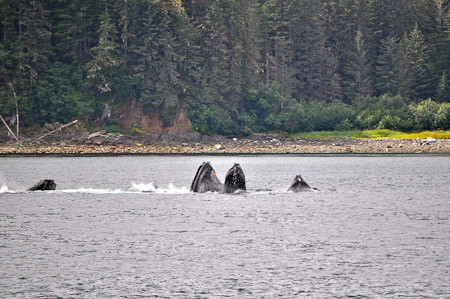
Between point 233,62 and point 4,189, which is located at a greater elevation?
point 233,62

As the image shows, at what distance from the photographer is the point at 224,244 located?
797 inches

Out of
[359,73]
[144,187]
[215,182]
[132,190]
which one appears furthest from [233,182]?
[359,73]

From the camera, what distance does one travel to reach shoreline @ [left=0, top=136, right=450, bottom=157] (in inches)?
3382

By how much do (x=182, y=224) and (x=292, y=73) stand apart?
96.9 meters

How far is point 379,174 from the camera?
56.6m

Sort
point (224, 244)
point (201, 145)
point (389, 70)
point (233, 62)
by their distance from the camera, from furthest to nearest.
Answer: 1. point (389, 70)
2. point (233, 62)
3. point (201, 145)
4. point (224, 244)

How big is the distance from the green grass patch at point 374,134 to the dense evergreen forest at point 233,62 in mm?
2724

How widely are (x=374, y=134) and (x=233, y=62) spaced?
25.9 meters

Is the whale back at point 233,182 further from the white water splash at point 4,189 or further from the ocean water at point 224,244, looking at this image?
the white water splash at point 4,189

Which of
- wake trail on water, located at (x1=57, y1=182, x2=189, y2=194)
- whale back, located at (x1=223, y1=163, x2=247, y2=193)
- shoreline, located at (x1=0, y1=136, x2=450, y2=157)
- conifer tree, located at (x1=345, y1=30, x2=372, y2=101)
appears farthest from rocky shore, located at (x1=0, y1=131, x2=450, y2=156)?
whale back, located at (x1=223, y1=163, x2=247, y2=193)

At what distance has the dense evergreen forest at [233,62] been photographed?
91.6 metres

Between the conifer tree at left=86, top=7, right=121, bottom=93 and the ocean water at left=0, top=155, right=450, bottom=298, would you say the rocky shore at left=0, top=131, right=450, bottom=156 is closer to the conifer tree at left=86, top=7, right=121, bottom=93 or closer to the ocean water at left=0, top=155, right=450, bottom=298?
the conifer tree at left=86, top=7, right=121, bottom=93

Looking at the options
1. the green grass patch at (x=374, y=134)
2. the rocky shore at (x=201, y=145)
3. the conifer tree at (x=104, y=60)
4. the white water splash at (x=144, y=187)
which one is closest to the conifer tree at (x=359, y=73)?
the green grass patch at (x=374, y=134)

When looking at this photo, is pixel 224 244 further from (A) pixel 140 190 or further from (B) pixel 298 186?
(A) pixel 140 190
